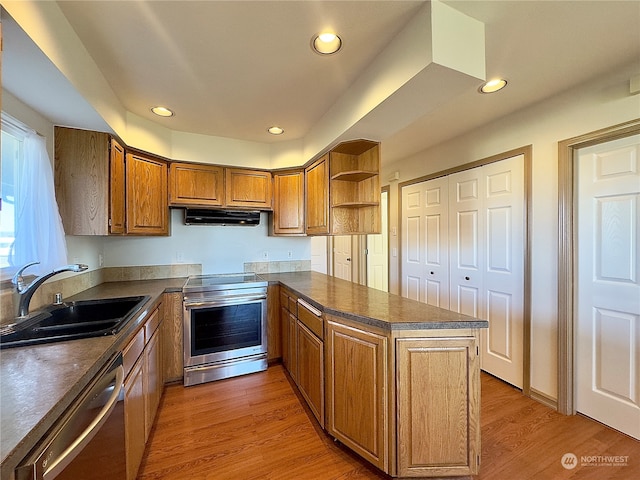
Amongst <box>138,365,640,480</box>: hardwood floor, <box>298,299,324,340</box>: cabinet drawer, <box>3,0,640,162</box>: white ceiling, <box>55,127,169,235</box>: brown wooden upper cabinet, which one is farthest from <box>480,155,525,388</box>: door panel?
<box>55,127,169,235</box>: brown wooden upper cabinet

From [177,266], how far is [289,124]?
75.5 inches

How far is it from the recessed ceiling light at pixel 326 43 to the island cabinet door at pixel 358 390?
5.24 ft

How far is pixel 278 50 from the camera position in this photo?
5.03ft

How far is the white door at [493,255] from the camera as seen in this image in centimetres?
232

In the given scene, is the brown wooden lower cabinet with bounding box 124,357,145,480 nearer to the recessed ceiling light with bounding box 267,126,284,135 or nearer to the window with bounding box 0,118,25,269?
the window with bounding box 0,118,25,269

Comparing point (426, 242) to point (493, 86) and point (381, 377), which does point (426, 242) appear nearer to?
point (493, 86)

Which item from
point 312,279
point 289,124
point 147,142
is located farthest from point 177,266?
point 289,124

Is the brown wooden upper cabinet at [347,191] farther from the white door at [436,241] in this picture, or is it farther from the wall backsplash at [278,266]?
the white door at [436,241]

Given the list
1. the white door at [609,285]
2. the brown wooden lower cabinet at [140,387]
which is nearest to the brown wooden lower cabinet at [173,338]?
the brown wooden lower cabinet at [140,387]

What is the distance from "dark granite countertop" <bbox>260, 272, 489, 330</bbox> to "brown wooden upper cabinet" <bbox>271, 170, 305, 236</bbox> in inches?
29.4

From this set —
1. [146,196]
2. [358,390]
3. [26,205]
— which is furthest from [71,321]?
[358,390]

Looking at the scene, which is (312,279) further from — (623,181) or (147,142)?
(623,181)

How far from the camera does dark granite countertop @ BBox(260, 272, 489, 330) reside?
140 cm

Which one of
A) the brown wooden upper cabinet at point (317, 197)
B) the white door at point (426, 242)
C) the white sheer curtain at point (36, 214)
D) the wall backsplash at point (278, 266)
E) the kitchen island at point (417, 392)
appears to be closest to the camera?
the kitchen island at point (417, 392)
